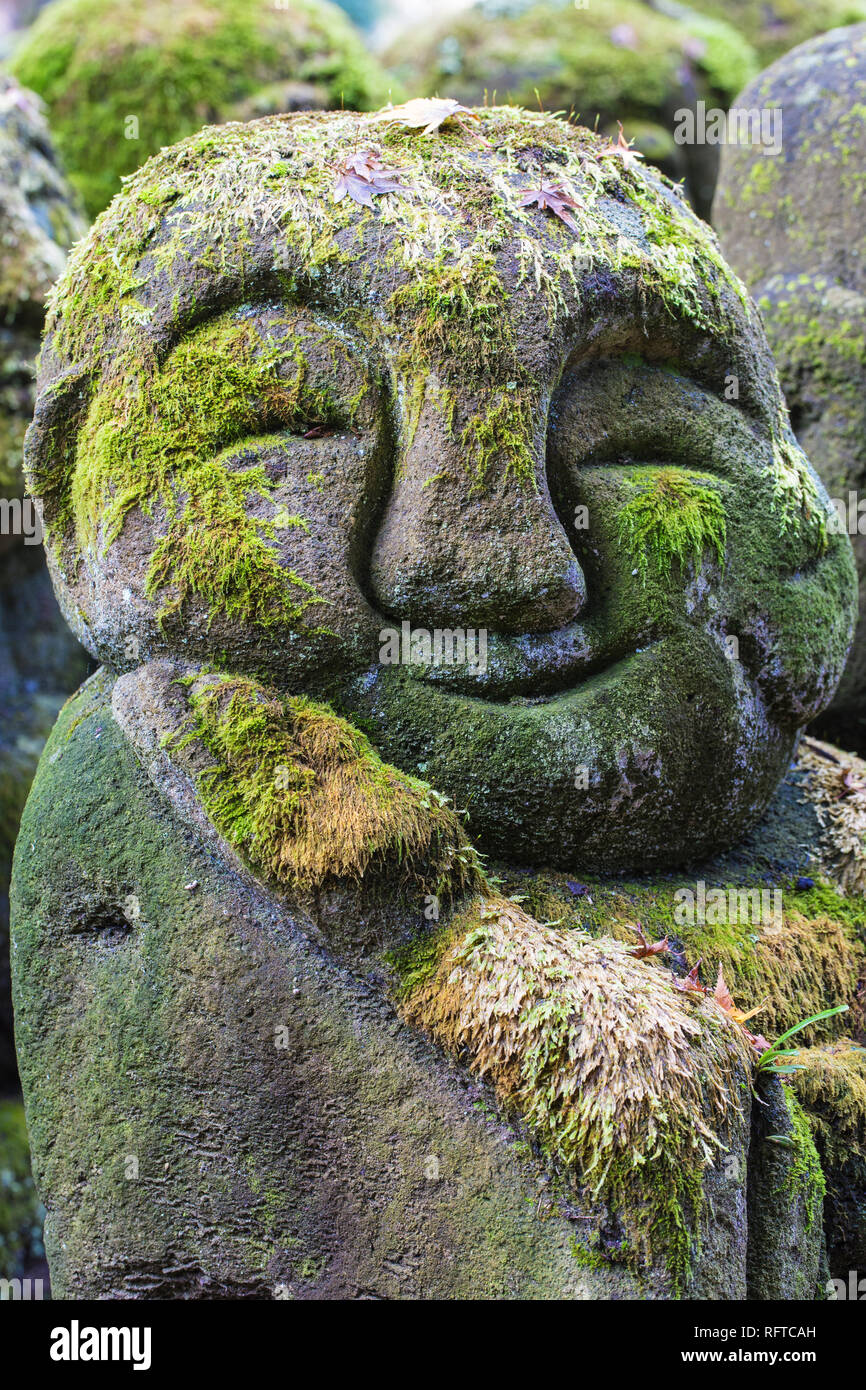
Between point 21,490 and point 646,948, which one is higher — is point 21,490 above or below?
above

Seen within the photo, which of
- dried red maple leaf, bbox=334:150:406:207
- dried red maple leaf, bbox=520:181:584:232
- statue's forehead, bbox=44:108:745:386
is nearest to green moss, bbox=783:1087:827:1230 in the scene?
statue's forehead, bbox=44:108:745:386

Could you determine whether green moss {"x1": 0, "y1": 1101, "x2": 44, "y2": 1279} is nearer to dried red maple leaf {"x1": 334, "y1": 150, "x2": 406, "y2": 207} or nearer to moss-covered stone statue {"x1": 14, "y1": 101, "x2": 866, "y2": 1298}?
moss-covered stone statue {"x1": 14, "y1": 101, "x2": 866, "y2": 1298}

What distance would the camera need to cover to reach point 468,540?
251cm

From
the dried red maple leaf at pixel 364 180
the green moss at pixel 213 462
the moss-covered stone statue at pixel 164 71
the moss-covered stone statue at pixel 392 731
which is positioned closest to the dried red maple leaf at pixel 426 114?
the moss-covered stone statue at pixel 392 731

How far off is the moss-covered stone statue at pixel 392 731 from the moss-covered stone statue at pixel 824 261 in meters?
1.64

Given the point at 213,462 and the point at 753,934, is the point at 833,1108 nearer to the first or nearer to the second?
the point at 753,934

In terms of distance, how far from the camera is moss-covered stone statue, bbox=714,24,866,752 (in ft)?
14.1

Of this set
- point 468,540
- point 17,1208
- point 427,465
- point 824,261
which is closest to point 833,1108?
point 468,540

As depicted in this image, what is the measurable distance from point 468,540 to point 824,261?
2676 mm

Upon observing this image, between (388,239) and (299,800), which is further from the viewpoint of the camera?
(388,239)

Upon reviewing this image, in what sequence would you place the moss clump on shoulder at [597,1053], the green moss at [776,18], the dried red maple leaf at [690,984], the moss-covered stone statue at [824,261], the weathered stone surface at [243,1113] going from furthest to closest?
the green moss at [776,18] → the moss-covered stone statue at [824,261] → the dried red maple leaf at [690,984] → the weathered stone surface at [243,1113] → the moss clump on shoulder at [597,1053]

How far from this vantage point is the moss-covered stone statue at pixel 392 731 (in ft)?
7.72

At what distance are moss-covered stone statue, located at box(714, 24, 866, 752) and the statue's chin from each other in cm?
188

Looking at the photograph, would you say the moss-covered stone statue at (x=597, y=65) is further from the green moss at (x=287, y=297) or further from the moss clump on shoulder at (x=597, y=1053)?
the moss clump on shoulder at (x=597, y=1053)
